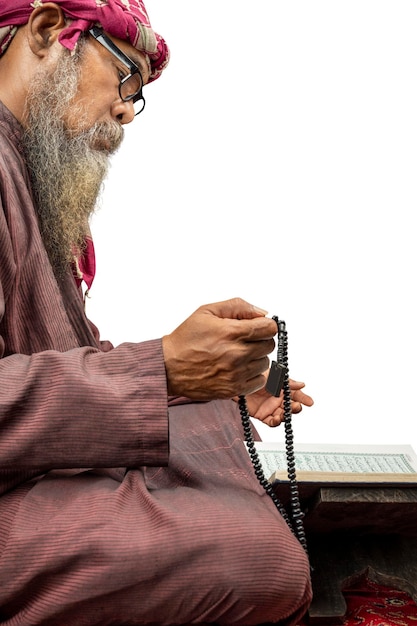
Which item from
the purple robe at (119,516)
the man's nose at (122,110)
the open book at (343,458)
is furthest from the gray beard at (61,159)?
the open book at (343,458)

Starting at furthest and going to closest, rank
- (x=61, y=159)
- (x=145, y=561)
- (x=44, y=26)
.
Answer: (x=44, y=26) → (x=61, y=159) → (x=145, y=561)

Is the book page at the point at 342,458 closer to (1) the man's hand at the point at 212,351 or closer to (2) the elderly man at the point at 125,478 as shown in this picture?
(2) the elderly man at the point at 125,478

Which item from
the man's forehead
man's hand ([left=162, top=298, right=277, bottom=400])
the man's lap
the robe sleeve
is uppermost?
the man's forehead

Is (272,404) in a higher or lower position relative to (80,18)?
lower

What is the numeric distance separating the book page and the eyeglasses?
3.39 ft

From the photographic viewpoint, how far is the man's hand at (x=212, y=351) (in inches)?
56.7

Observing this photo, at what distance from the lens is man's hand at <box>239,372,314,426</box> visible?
6.82ft

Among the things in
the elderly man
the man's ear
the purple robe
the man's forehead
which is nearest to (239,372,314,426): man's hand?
the elderly man

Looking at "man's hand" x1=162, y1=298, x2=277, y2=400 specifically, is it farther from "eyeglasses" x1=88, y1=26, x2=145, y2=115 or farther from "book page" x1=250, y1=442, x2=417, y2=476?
"eyeglasses" x1=88, y1=26, x2=145, y2=115

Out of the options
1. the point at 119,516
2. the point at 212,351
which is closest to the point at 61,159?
the point at 212,351

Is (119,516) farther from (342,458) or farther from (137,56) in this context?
(137,56)

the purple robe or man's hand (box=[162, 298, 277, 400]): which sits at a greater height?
man's hand (box=[162, 298, 277, 400])

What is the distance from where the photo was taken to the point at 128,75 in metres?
2.17

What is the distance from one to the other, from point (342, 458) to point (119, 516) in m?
0.91
